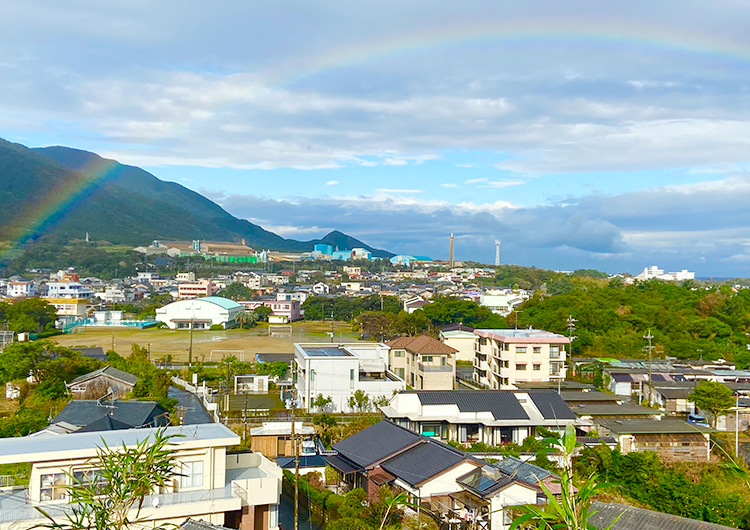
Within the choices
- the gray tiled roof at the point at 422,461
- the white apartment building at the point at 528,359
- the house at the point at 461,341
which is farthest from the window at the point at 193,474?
the house at the point at 461,341

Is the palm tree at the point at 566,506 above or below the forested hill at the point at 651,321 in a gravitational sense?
above

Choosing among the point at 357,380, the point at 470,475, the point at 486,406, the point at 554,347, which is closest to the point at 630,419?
the point at 486,406

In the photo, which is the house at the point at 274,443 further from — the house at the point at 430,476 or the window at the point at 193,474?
the window at the point at 193,474

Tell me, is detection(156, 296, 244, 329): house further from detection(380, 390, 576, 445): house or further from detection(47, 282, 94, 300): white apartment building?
detection(380, 390, 576, 445): house

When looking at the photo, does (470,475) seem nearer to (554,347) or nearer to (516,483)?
(516,483)

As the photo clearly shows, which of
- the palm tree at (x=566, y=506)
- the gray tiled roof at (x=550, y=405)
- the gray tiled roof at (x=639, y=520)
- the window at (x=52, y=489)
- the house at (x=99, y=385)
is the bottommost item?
the house at (x=99, y=385)

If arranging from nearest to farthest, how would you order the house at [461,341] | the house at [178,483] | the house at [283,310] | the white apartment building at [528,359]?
the house at [178,483]
the white apartment building at [528,359]
the house at [461,341]
the house at [283,310]

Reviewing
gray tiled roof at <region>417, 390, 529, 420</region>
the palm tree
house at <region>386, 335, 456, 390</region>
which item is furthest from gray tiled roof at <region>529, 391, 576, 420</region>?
the palm tree
